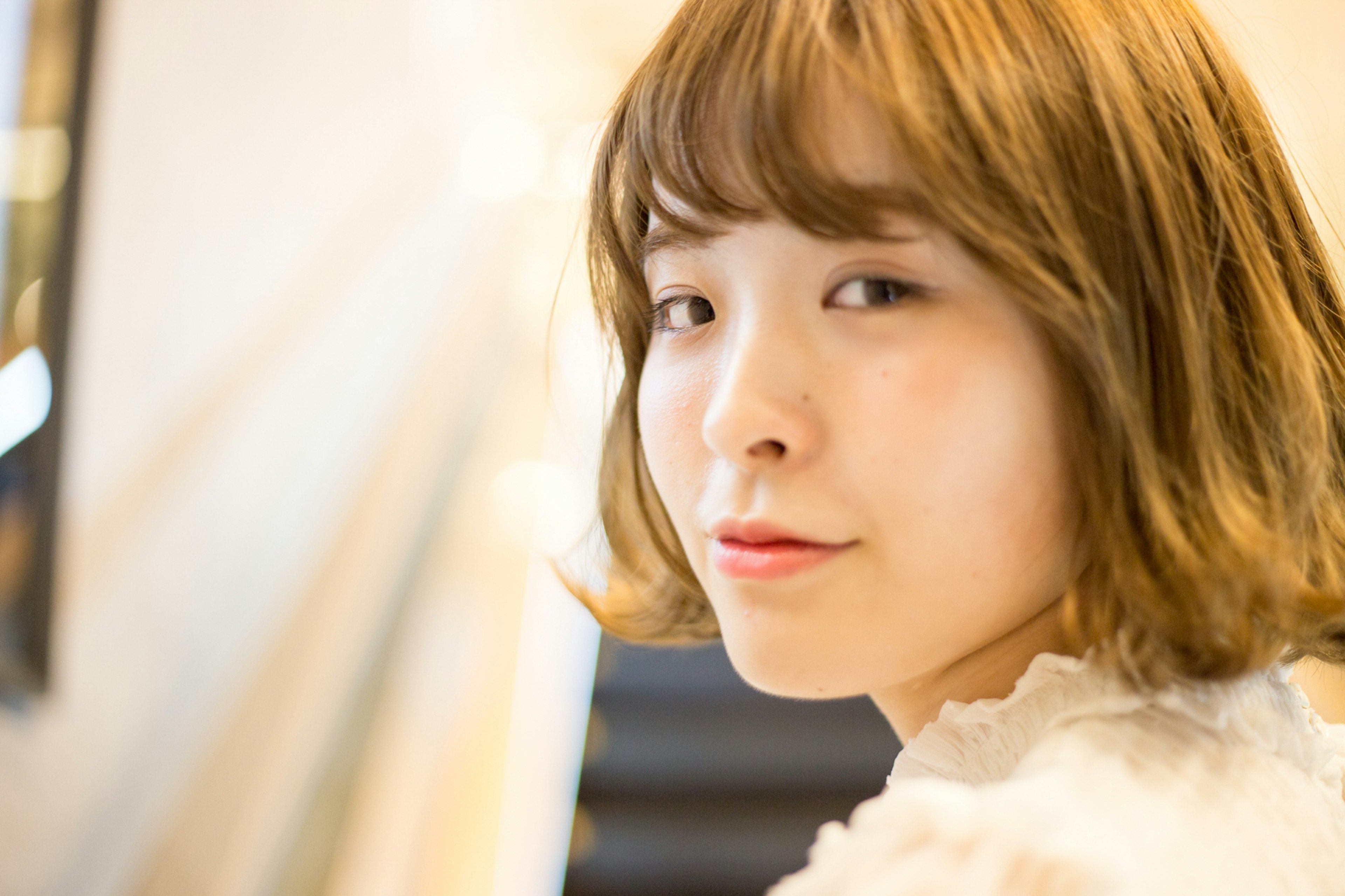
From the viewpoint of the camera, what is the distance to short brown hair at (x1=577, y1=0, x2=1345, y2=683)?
62 centimetres

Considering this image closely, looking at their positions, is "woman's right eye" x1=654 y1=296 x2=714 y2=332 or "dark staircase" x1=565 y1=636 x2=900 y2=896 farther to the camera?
"dark staircase" x1=565 y1=636 x2=900 y2=896

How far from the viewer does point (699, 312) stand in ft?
2.60

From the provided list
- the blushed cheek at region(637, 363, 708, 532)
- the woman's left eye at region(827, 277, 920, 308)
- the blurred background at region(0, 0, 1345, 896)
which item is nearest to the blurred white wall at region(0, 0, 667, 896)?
the blurred background at region(0, 0, 1345, 896)

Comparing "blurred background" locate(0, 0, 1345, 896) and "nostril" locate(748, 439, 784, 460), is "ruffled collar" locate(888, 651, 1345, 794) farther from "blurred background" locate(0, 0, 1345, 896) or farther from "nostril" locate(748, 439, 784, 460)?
"blurred background" locate(0, 0, 1345, 896)

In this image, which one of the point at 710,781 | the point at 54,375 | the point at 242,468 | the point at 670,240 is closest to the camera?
the point at 670,240

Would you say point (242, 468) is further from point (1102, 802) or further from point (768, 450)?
point (1102, 802)

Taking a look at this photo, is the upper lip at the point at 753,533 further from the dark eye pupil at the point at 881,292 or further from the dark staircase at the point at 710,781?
the dark staircase at the point at 710,781

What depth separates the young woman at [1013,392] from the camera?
2.02 feet

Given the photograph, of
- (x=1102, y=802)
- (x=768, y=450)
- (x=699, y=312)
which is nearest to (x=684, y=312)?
(x=699, y=312)

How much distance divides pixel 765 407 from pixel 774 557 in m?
0.10

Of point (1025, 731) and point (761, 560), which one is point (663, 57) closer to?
point (761, 560)

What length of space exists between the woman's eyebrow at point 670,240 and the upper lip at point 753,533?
0.63 ft

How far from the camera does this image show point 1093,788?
503mm

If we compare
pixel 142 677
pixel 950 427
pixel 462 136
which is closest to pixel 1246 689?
pixel 950 427
